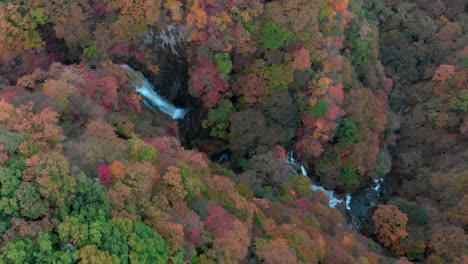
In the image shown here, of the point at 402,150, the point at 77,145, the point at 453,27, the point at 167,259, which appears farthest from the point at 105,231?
the point at 453,27

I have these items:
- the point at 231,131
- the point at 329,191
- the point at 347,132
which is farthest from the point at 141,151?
the point at 329,191

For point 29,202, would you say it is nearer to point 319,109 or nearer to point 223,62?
point 223,62

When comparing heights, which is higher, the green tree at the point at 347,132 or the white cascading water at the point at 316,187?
the green tree at the point at 347,132

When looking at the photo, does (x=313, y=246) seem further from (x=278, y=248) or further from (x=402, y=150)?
(x=402, y=150)

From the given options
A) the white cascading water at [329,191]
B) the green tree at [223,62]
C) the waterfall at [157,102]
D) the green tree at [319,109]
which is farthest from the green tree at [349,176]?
the waterfall at [157,102]

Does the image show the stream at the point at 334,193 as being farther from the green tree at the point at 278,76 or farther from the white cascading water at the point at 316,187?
the green tree at the point at 278,76

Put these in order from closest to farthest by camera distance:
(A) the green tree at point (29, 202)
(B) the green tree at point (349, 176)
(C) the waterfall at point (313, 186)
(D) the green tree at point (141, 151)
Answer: (A) the green tree at point (29, 202) < (D) the green tree at point (141, 151) < (C) the waterfall at point (313, 186) < (B) the green tree at point (349, 176)

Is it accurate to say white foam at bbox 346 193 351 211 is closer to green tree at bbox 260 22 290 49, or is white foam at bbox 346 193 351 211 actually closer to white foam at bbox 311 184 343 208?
white foam at bbox 311 184 343 208
